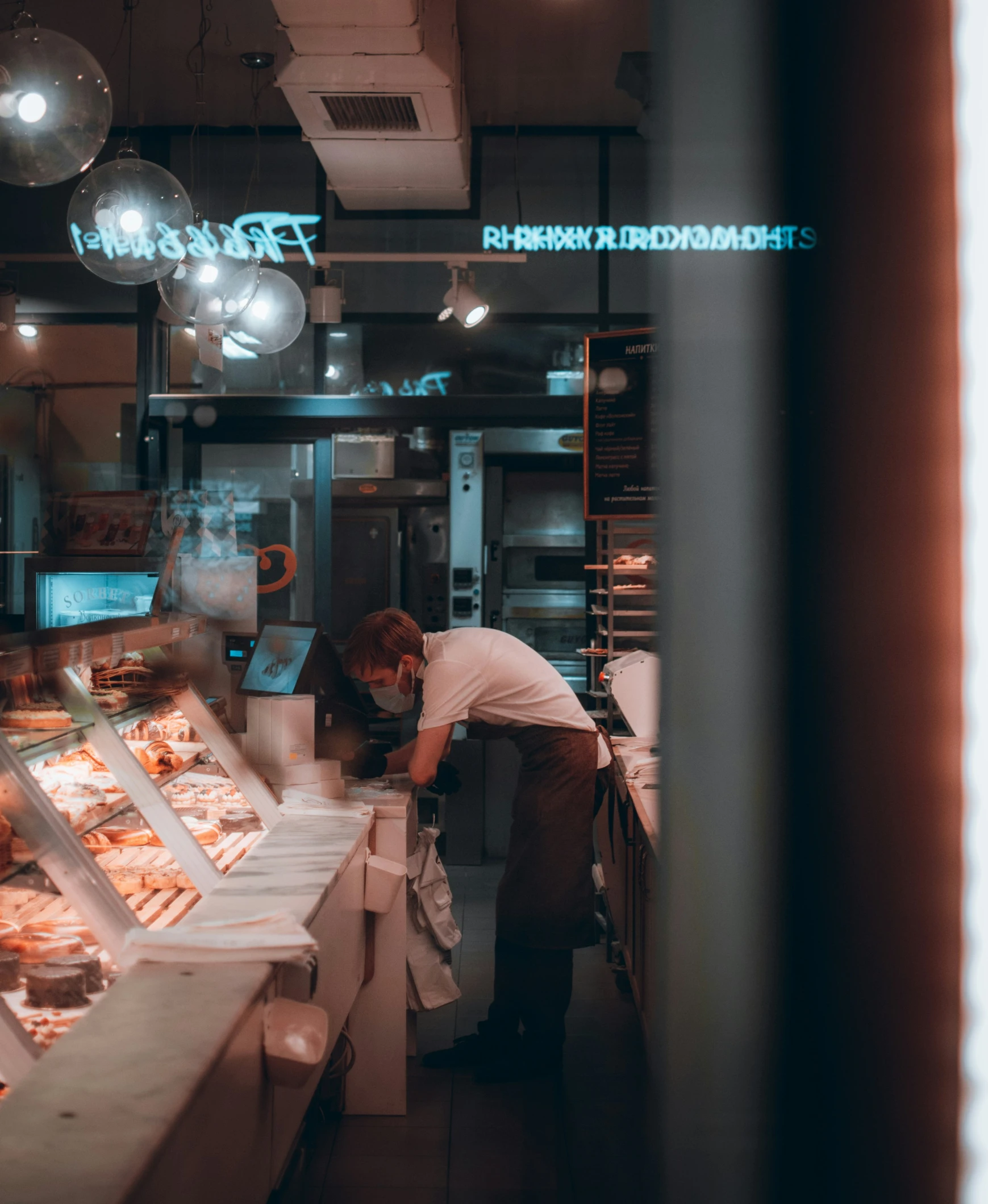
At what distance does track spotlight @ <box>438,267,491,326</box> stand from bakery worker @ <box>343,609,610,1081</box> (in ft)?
9.88

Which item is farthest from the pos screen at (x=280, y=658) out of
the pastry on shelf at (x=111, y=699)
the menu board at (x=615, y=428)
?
the menu board at (x=615, y=428)

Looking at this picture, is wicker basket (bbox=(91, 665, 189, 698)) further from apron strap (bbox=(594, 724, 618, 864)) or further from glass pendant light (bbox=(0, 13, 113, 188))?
apron strap (bbox=(594, 724, 618, 864))

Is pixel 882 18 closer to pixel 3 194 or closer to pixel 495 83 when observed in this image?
pixel 495 83

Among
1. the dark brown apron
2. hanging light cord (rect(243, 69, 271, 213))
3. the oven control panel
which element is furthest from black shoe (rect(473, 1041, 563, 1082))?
hanging light cord (rect(243, 69, 271, 213))

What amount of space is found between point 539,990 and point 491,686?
1.03 metres

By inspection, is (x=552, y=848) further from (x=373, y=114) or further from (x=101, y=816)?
(x=373, y=114)

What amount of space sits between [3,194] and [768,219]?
22.5 feet

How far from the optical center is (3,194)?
20.3 feet

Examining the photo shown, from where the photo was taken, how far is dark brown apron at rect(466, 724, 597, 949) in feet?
10.4

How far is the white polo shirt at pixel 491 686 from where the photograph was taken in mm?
2996

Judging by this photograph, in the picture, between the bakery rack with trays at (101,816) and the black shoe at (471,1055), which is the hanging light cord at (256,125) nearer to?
the bakery rack with trays at (101,816)

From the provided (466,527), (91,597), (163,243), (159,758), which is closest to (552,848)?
(159,758)

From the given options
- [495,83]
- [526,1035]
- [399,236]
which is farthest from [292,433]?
[526,1035]

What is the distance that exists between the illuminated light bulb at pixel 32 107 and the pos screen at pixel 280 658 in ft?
5.02
